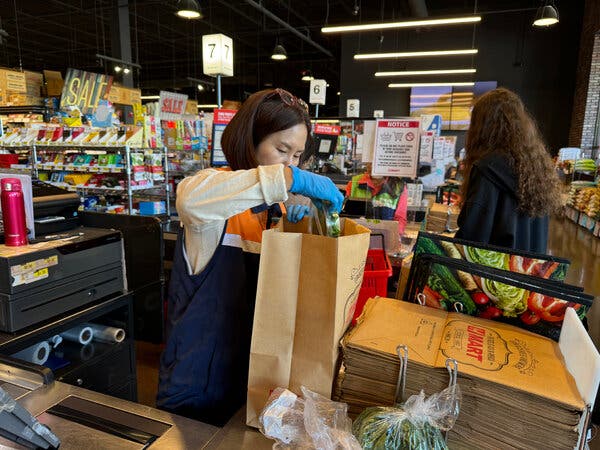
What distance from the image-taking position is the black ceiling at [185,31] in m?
11.9

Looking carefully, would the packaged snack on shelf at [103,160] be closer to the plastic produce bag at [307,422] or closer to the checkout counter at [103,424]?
the checkout counter at [103,424]

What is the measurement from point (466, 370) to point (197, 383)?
0.69 meters

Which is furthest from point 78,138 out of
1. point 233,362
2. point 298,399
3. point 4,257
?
point 298,399

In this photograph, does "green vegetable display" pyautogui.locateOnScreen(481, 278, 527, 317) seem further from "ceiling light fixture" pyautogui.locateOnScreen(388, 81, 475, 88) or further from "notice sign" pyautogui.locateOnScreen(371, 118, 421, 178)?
"ceiling light fixture" pyautogui.locateOnScreen(388, 81, 475, 88)

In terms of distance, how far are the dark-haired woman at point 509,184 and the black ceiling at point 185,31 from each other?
30.1ft

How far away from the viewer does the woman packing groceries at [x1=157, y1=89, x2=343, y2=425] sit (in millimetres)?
919

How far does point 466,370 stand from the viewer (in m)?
0.72

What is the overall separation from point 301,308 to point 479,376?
13.1 inches

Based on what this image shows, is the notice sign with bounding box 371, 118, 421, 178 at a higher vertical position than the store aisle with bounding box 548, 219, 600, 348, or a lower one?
higher

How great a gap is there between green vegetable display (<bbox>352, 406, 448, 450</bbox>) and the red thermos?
1432 millimetres

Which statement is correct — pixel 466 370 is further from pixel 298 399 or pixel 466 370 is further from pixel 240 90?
pixel 240 90

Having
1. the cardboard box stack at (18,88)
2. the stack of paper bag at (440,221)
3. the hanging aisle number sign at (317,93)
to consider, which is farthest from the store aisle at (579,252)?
the cardboard box stack at (18,88)

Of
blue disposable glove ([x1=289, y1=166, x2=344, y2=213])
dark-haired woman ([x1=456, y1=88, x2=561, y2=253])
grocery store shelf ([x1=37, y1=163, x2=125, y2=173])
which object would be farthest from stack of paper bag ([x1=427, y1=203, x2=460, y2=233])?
grocery store shelf ([x1=37, y1=163, x2=125, y2=173])

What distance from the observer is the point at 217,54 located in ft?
17.3
